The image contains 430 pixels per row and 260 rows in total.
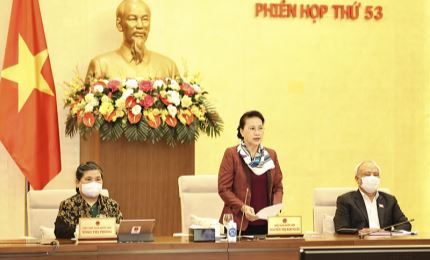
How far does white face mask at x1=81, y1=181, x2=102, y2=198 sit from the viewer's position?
566 cm

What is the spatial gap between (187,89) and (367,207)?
1.96 meters

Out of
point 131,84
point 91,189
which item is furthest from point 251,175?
point 131,84

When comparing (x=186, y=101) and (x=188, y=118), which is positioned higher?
(x=186, y=101)

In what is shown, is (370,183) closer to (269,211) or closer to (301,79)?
(269,211)

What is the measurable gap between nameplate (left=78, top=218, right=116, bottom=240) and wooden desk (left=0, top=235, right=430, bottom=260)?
0.12 meters

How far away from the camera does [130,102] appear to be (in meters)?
7.30

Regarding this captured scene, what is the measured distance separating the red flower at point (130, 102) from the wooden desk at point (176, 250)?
2274mm

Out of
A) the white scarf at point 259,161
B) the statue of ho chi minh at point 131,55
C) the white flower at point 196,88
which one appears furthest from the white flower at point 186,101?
the white scarf at point 259,161

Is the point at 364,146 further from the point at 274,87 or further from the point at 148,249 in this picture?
the point at 148,249

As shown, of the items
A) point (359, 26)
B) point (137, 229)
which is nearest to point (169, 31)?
point (359, 26)

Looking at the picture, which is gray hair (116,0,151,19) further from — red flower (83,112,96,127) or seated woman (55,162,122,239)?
seated woman (55,162,122,239)

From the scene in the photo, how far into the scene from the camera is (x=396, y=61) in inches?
365

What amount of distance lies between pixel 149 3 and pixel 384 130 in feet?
8.85

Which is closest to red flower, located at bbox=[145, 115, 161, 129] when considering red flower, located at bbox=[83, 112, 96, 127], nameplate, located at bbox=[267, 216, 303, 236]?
red flower, located at bbox=[83, 112, 96, 127]
